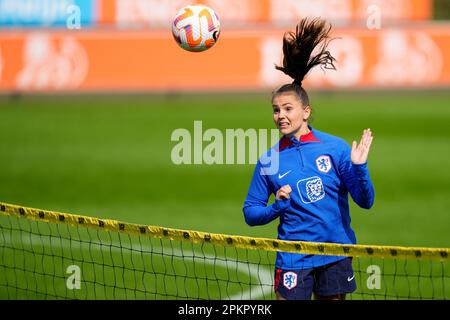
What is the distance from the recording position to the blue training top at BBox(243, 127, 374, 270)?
7582 mm

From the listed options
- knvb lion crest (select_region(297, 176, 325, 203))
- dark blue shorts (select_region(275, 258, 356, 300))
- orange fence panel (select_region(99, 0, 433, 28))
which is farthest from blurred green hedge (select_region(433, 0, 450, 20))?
dark blue shorts (select_region(275, 258, 356, 300))

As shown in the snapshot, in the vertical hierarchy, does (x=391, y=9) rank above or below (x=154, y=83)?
above

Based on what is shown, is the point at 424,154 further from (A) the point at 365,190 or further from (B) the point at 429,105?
(A) the point at 365,190

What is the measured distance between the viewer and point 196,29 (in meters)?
10.1

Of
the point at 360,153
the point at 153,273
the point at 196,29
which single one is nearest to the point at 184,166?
the point at 153,273

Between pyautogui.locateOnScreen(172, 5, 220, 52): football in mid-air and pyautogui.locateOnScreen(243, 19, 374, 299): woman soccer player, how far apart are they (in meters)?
2.57

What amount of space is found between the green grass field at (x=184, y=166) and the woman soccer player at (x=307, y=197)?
6.14 meters

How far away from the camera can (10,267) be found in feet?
38.6

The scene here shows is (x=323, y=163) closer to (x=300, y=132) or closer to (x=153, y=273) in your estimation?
(x=300, y=132)

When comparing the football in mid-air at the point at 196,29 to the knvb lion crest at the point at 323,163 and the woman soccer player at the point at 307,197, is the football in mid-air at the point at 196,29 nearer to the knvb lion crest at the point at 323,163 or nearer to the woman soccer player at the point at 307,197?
the woman soccer player at the point at 307,197

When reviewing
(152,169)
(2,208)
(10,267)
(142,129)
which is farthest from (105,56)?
(2,208)

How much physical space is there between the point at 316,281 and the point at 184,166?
524 inches

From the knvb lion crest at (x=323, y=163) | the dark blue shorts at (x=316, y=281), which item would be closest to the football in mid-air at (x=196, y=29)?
the knvb lion crest at (x=323, y=163)
